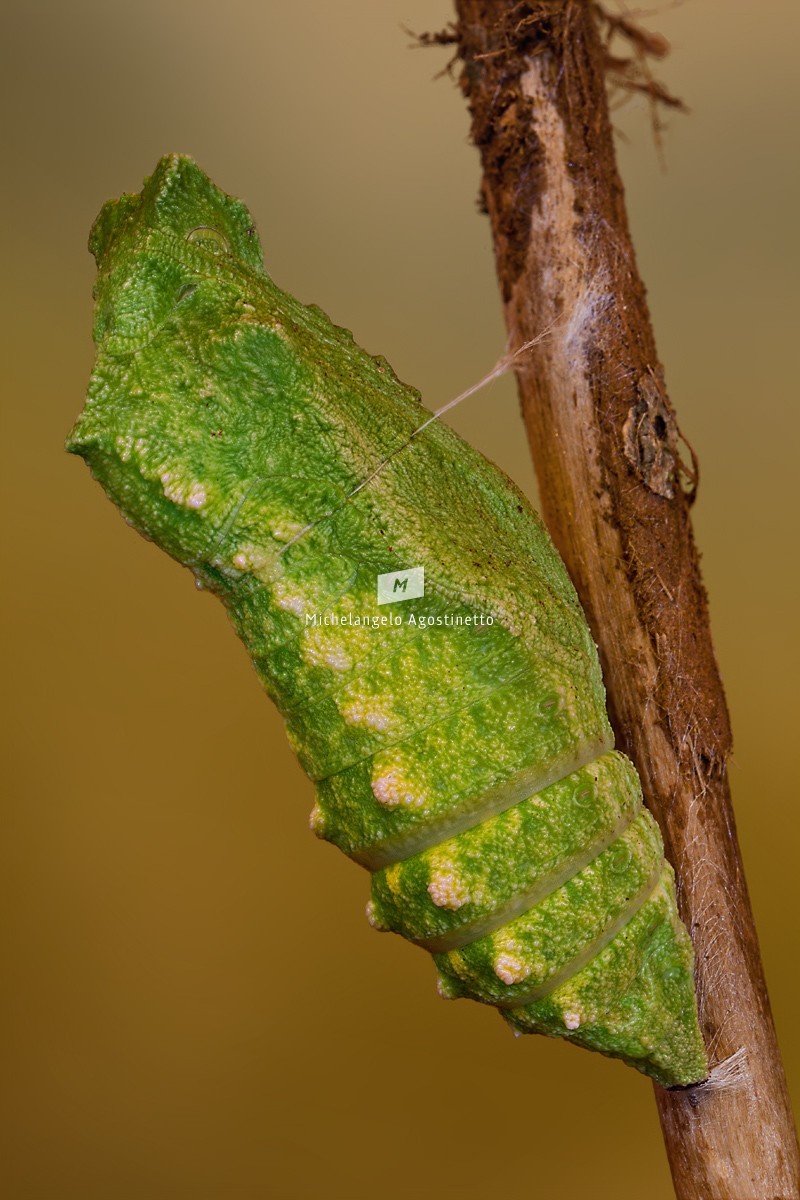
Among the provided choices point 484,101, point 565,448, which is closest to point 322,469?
point 565,448

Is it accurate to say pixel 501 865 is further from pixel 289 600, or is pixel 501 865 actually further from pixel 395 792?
pixel 289 600

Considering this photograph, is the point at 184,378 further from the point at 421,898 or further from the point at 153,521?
the point at 421,898

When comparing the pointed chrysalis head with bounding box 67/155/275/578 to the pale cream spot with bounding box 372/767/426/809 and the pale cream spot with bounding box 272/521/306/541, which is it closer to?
the pale cream spot with bounding box 272/521/306/541

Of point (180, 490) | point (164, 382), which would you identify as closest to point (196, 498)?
point (180, 490)

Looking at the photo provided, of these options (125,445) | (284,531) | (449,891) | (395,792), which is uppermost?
(125,445)

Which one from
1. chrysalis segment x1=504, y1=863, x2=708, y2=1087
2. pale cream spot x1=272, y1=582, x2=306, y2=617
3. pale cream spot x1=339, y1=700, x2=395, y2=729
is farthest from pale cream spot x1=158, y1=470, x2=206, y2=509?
chrysalis segment x1=504, y1=863, x2=708, y2=1087

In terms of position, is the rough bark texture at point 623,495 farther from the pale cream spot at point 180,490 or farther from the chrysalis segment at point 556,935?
the pale cream spot at point 180,490

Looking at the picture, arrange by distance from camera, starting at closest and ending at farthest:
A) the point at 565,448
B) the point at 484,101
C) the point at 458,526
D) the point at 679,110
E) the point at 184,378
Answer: the point at 184,378 < the point at 458,526 < the point at 565,448 < the point at 484,101 < the point at 679,110
